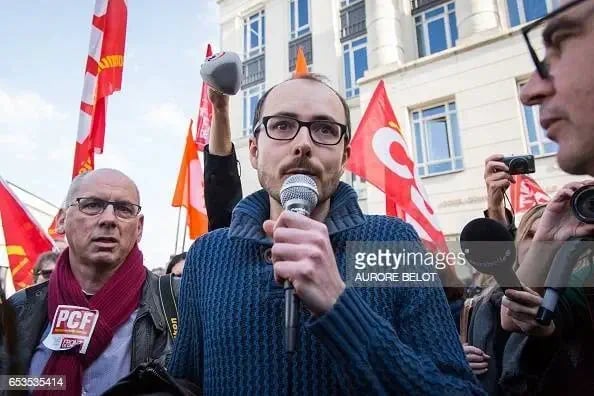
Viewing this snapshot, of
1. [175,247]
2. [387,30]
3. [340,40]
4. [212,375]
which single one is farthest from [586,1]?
[340,40]

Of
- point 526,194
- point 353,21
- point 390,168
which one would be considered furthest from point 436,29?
point 390,168

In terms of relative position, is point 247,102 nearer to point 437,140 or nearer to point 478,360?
point 437,140

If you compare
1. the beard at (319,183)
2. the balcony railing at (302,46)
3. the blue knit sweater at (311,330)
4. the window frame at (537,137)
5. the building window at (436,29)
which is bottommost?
the blue knit sweater at (311,330)

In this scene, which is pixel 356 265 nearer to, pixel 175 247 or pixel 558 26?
pixel 558 26

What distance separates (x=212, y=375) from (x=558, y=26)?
1215mm

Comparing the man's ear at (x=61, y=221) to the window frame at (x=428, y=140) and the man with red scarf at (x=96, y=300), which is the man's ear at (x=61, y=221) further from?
the window frame at (x=428, y=140)

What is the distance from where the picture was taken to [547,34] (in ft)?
3.15

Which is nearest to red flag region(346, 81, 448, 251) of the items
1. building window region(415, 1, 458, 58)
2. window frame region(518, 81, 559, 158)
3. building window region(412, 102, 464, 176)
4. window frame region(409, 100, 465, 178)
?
window frame region(518, 81, 559, 158)

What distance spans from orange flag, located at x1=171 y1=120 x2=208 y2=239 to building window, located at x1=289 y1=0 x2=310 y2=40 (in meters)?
9.73

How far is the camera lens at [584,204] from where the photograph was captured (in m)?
1.19

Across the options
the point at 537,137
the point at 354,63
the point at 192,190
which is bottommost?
the point at 192,190

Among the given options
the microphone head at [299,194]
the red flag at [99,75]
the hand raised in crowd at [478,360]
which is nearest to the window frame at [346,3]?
the red flag at [99,75]

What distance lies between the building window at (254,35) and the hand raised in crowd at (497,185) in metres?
15.0

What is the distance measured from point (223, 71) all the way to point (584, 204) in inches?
60.4
